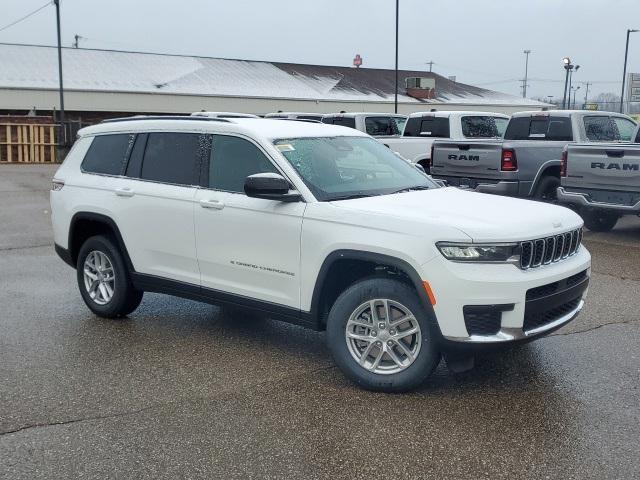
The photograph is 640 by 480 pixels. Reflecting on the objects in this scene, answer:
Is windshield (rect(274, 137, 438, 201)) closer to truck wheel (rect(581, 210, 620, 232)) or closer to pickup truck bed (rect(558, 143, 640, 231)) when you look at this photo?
pickup truck bed (rect(558, 143, 640, 231))

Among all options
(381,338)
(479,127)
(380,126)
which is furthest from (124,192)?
(380,126)

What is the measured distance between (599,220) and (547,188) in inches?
42.7

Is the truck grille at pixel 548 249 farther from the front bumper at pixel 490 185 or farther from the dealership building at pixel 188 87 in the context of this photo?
the dealership building at pixel 188 87

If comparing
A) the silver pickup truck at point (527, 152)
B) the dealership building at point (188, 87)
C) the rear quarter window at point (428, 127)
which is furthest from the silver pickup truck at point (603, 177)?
the dealership building at point (188, 87)

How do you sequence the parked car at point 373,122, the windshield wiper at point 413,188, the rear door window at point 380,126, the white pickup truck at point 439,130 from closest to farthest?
1. the windshield wiper at point 413,188
2. the white pickup truck at point 439,130
3. the parked car at point 373,122
4. the rear door window at point 380,126

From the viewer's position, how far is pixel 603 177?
35.8 ft

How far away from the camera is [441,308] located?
4.55m

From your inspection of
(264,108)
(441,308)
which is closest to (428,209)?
(441,308)

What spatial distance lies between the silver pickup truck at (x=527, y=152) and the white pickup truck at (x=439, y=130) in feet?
7.56

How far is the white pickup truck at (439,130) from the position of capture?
1606 centimetres

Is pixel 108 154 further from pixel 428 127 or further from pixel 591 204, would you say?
pixel 428 127

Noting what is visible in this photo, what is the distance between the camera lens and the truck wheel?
12140 mm

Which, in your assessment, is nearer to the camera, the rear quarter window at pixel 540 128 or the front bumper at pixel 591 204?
the front bumper at pixel 591 204

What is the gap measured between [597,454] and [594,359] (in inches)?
67.6
